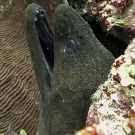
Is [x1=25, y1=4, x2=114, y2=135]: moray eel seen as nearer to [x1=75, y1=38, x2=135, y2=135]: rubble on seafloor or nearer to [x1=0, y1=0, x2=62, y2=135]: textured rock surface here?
[x1=75, y1=38, x2=135, y2=135]: rubble on seafloor

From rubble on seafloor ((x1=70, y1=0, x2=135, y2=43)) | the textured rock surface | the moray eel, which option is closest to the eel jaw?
the moray eel

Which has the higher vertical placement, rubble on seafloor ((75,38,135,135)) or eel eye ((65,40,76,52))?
eel eye ((65,40,76,52))

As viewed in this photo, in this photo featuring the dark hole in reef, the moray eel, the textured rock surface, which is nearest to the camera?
the moray eel

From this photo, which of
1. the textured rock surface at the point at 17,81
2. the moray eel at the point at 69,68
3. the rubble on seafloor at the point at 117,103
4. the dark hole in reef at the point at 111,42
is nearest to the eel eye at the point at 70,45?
the moray eel at the point at 69,68

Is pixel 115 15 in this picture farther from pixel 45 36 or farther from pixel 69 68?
pixel 69 68

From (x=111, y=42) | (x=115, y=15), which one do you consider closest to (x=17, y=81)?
(x=111, y=42)

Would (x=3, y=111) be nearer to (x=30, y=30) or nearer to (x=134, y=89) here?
(x=30, y=30)

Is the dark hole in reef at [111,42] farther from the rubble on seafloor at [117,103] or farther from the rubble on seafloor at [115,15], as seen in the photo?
the rubble on seafloor at [117,103]
